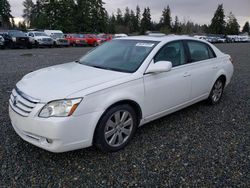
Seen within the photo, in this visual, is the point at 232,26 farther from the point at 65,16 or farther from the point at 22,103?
the point at 22,103

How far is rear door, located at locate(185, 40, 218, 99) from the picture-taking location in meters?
3.98

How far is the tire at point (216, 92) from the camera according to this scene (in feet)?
15.4

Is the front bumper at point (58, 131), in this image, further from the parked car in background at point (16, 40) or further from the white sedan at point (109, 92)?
the parked car in background at point (16, 40)

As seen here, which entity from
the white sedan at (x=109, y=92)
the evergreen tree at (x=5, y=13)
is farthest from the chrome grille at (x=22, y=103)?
the evergreen tree at (x=5, y=13)

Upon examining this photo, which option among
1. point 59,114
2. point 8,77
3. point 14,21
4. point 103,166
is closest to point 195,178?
point 103,166

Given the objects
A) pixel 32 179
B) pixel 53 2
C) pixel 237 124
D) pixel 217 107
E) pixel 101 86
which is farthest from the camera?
pixel 53 2

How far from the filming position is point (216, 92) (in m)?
4.80

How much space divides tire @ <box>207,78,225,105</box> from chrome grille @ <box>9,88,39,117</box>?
3557 millimetres

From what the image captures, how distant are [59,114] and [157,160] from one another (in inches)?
53.4

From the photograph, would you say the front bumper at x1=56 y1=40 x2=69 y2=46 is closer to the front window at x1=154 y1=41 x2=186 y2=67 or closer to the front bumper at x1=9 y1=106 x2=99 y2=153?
the front window at x1=154 y1=41 x2=186 y2=67

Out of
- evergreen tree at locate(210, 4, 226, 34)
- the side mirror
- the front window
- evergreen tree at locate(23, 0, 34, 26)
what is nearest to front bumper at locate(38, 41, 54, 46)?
the front window

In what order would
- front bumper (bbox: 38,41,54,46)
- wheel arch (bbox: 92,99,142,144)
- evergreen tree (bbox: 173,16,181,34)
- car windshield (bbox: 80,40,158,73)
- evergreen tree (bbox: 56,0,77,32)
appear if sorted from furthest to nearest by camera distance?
evergreen tree (bbox: 173,16,181,34), evergreen tree (bbox: 56,0,77,32), front bumper (bbox: 38,41,54,46), car windshield (bbox: 80,40,158,73), wheel arch (bbox: 92,99,142,144)

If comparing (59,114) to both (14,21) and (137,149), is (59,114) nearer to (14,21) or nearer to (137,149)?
(137,149)

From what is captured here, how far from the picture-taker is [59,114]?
2.46 metres
